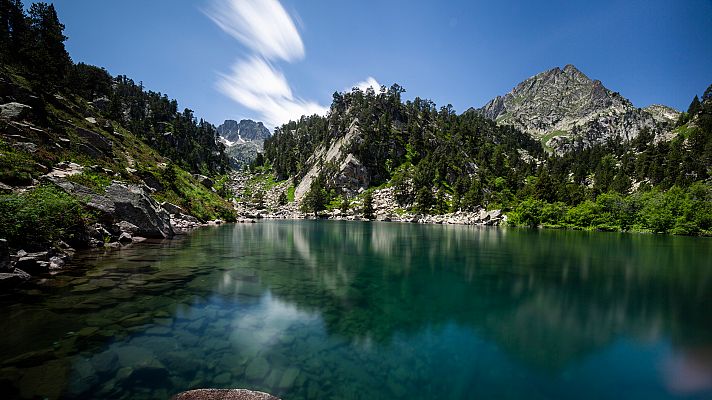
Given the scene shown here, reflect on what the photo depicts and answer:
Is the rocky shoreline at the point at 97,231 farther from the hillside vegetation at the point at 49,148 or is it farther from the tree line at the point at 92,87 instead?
the tree line at the point at 92,87

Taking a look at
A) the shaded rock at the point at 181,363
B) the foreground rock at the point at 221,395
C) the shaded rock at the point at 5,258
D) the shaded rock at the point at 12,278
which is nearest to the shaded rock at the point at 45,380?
the shaded rock at the point at 181,363

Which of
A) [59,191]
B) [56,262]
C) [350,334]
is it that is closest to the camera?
[350,334]

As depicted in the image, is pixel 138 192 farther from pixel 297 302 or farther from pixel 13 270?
pixel 297 302

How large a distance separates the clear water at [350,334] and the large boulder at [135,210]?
346 inches

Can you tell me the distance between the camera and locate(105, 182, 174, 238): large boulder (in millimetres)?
30312

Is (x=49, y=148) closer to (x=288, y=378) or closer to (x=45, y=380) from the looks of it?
(x=45, y=380)

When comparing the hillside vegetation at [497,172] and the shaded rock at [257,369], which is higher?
the hillside vegetation at [497,172]

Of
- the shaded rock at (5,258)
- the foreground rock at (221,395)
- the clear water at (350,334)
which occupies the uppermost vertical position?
the shaded rock at (5,258)

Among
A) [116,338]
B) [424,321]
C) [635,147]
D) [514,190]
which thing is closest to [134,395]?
[116,338]

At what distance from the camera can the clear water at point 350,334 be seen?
8883 mm

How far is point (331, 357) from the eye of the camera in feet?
34.8

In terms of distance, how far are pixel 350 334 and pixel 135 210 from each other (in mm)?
30846

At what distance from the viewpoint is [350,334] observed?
497 inches

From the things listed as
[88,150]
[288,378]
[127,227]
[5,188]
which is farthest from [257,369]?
[88,150]
